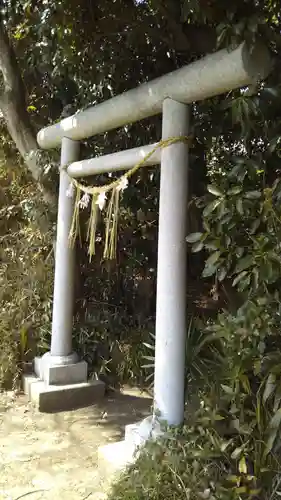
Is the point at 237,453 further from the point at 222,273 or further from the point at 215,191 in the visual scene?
the point at 215,191

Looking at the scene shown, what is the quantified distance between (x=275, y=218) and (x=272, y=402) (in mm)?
850

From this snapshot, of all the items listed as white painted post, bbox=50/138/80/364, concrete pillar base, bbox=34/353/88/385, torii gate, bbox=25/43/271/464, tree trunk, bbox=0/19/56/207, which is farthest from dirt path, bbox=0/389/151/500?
tree trunk, bbox=0/19/56/207

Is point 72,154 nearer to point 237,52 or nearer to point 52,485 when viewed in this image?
point 237,52

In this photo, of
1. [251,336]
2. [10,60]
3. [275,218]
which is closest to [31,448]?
[251,336]

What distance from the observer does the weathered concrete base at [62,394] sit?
149 inches

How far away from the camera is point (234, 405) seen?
2301mm

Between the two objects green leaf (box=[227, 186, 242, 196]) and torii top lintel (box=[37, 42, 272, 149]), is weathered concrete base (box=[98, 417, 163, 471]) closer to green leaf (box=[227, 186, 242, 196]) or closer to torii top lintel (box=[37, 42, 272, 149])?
green leaf (box=[227, 186, 242, 196])

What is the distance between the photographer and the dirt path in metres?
2.66

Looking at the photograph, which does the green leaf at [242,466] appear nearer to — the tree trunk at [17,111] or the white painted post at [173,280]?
the white painted post at [173,280]

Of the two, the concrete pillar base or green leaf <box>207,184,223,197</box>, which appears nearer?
green leaf <box>207,184,223,197</box>

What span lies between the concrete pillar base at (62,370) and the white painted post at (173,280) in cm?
148

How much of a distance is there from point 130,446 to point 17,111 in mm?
3089

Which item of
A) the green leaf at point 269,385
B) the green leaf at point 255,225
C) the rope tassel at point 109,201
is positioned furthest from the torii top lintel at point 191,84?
the green leaf at point 269,385

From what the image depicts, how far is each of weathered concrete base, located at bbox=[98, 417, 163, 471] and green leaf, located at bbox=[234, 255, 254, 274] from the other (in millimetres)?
987
